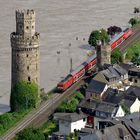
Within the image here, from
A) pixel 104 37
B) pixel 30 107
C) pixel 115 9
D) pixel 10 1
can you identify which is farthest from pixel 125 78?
pixel 10 1

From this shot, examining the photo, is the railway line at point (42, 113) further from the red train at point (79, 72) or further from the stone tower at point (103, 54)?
the stone tower at point (103, 54)

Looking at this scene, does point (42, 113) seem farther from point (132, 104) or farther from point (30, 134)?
point (30, 134)

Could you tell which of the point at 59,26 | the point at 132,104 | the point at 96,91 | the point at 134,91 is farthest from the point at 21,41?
the point at 59,26

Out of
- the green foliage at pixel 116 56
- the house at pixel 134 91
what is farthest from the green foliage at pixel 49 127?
the green foliage at pixel 116 56

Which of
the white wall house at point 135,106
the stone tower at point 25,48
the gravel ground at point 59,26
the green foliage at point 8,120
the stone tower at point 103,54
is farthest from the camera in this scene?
the gravel ground at point 59,26

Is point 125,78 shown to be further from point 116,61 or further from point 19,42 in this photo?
point 19,42

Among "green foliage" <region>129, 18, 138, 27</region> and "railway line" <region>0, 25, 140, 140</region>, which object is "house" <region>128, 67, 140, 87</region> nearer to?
"railway line" <region>0, 25, 140, 140</region>

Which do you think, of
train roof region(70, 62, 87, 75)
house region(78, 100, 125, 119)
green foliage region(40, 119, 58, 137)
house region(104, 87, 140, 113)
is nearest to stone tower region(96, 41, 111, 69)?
train roof region(70, 62, 87, 75)
